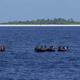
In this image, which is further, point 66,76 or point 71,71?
point 71,71

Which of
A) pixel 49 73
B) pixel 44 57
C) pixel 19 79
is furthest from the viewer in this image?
pixel 44 57

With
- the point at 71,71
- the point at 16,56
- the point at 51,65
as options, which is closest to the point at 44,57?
the point at 16,56

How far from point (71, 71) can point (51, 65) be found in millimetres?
4343

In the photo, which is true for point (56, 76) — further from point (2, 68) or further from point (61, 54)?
point (61, 54)

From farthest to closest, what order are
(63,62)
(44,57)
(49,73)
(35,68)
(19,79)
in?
(44,57), (63,62), (35,68), (49,73), (19,79)

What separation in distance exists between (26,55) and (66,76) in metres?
18.1

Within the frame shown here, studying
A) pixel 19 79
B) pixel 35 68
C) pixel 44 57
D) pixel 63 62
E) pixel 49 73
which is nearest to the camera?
pixel 19 79

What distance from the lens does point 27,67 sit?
147ft

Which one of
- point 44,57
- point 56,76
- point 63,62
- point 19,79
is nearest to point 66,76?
point 56,76

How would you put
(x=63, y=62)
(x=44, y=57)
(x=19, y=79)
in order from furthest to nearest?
1. (x=44, y=57)
2. (x=63, y=62)
3. (x=19, y=79)

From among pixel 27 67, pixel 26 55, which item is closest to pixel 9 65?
pixel 27 67

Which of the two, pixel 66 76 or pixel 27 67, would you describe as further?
pixel 27 67

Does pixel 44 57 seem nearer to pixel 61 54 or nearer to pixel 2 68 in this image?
pixel 61 54

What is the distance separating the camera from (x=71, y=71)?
137 feet
